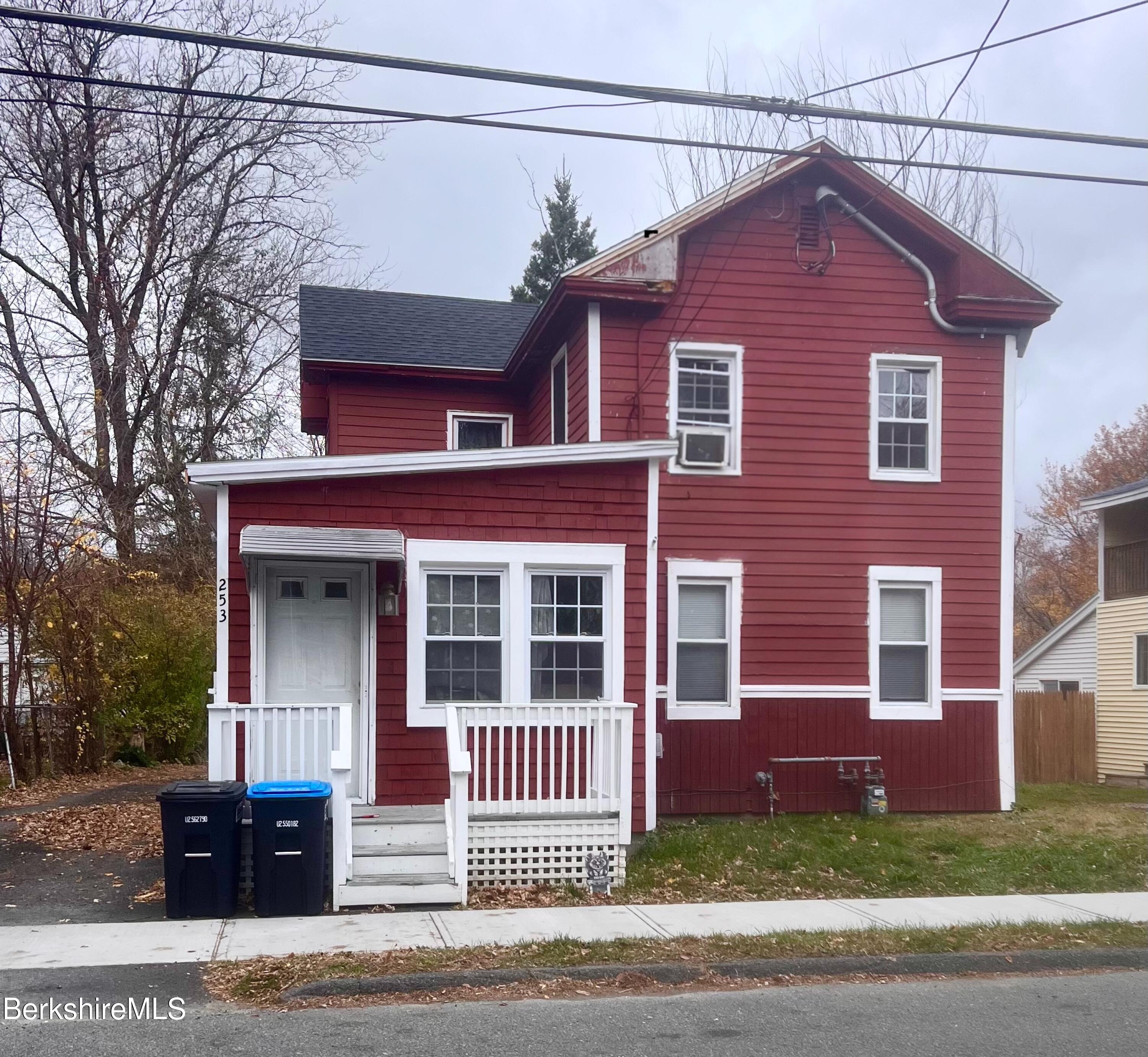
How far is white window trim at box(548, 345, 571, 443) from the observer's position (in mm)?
14289

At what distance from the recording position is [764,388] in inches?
547

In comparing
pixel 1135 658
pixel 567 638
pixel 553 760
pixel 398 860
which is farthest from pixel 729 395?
pixel 1135 658

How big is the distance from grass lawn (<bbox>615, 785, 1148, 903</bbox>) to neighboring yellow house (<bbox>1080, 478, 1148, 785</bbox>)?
37.0 ft

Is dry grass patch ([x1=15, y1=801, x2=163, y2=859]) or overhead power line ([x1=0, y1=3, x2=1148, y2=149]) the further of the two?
dry grass patch ([x1=15, y1=801, x2=163, y2=859])

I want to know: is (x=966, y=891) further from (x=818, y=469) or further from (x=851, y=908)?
(x=818, y=469)

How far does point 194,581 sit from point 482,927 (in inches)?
679

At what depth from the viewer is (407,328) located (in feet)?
57.8

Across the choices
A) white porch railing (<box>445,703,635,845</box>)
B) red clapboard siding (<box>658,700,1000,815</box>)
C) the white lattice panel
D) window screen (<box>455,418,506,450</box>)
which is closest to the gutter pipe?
red clapboard siding (<box>658,700,1000,815</box>)

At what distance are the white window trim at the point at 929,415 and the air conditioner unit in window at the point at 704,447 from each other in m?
1.83

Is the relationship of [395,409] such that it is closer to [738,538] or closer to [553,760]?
[738,538]

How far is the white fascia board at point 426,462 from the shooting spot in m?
10.1

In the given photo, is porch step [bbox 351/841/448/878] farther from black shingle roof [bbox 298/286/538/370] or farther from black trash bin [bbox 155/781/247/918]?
black shingle roof [bbox 298/286/538/370]

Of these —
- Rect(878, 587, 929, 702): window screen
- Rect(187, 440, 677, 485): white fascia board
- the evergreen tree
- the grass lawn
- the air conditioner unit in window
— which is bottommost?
the grass lawn

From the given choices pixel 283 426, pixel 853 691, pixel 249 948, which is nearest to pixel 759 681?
pixel 853 691
